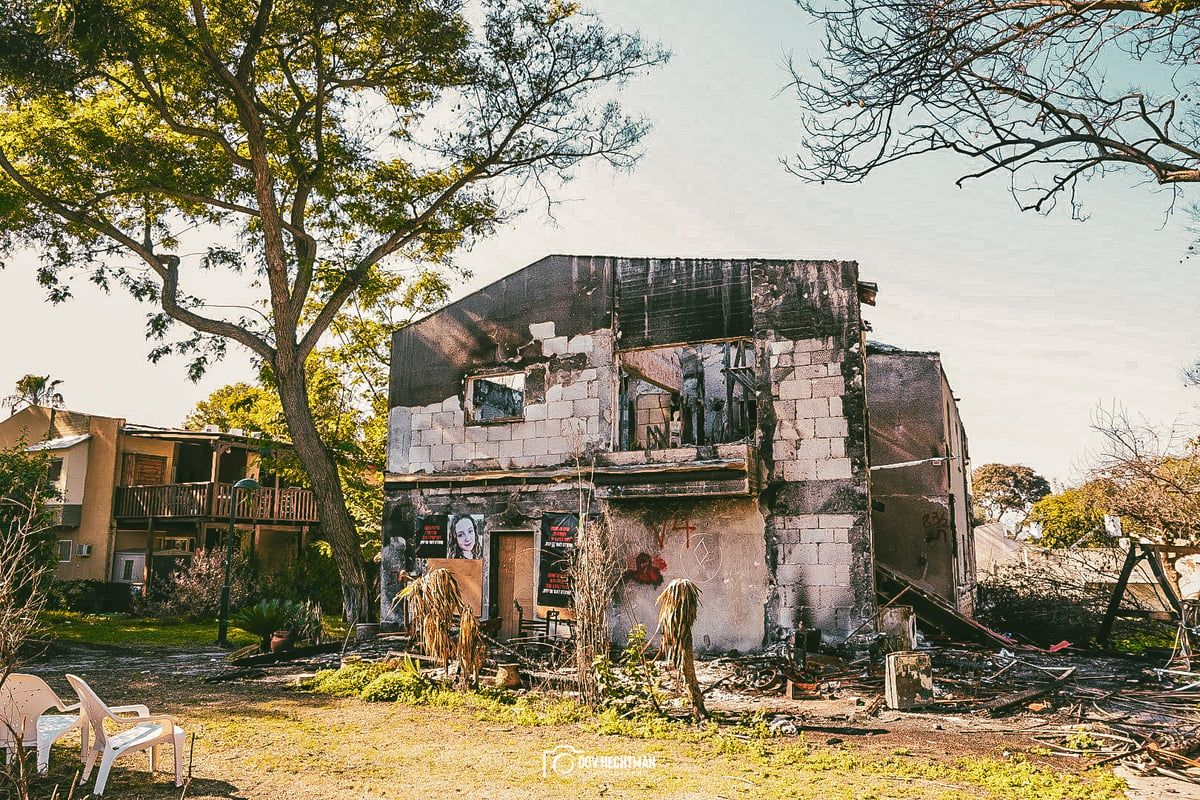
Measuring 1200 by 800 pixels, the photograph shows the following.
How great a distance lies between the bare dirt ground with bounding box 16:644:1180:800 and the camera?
255 inches

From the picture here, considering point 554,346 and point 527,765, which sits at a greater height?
point 554,346

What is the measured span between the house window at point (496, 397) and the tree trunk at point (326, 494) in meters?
3.66

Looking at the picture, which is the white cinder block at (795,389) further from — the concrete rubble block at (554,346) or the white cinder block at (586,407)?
the concrete rubble block at (554,346)

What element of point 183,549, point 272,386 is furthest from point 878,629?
point 183,549

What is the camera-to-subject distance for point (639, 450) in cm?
1431

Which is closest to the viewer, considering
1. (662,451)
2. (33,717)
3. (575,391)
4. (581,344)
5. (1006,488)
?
(33,717)

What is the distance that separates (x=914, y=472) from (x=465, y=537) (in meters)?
8.96

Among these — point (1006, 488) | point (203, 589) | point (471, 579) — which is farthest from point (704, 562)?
point (1006, 488)

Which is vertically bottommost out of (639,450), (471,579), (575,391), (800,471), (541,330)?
(471,579)

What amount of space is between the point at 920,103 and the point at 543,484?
31.4 ft

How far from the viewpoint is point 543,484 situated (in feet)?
48.6

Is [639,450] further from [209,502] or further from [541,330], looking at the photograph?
[209,502]

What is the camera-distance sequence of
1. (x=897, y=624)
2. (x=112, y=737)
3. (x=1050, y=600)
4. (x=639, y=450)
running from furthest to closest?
(x=1050, y=600) → (x=639, y=450) → (x=897, y=624) → (x=112, y=737)

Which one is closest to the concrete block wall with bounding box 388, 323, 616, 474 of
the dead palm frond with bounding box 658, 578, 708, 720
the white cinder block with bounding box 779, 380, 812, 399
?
the white cinder block with bounding box 779, 380, 812, 399
